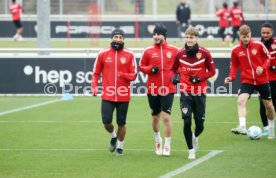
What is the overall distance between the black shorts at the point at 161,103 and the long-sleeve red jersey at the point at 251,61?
5.48 ft

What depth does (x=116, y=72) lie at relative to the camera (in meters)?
15.9

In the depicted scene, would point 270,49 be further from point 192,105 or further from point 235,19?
point 235,19

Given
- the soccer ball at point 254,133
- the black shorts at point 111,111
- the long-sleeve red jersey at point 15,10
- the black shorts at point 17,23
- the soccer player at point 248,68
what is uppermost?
the soccer player at point 248,68

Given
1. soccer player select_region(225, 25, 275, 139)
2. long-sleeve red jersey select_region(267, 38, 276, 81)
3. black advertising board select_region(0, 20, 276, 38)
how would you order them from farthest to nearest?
1. black advertising board select_region(0, 20, 276, 38)
2. long-sleeve red jersey select_region(267, 38, 276, 81)
3. soccer player select_region(225, 25, 275, 139)

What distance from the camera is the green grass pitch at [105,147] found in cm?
1426

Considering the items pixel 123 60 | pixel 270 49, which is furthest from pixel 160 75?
pixel 270 49

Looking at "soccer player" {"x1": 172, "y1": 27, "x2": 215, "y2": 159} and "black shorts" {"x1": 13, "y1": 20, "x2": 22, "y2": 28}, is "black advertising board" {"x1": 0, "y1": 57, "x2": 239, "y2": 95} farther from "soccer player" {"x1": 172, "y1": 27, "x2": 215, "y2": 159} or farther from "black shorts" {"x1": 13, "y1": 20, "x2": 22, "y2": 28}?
"black shorts" {"x1": 13, "y1": 20, "x2": 22, "y2": 28}

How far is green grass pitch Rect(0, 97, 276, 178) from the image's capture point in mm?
14258

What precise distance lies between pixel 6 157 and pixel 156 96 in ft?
9.36

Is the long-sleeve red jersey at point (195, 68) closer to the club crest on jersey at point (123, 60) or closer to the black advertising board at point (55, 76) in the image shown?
the club crest on jersey at point (123, 60)

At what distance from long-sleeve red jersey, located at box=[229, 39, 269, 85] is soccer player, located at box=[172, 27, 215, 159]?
1.65 metres

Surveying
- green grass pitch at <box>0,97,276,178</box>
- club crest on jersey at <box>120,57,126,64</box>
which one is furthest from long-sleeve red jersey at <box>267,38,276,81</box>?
club crest on jersey at <box>120,57,126,64</box>

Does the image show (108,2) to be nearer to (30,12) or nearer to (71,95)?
(30,12)

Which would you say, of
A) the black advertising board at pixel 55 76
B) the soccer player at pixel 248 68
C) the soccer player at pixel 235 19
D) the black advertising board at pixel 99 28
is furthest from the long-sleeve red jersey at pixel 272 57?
the black advertising board at pixel 99 28
